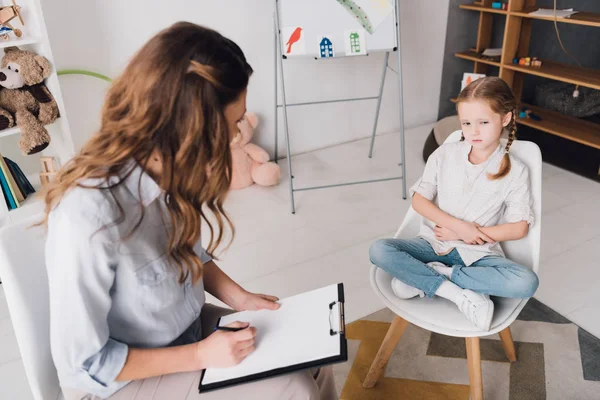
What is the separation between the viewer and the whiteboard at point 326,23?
94.9 inches

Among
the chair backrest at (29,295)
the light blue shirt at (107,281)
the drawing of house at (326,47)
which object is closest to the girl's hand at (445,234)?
the light blue shirt at (107,281)

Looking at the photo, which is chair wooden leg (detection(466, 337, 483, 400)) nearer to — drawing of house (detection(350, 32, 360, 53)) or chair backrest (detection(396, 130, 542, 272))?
chair backrest (detection(396, 130, 542, 272))

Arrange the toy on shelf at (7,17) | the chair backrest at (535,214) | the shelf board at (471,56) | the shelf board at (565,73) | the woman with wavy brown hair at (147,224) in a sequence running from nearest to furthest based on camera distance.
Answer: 1. the woman with wavy brown hair at (147,224)
2. the chair backrest at (535,214)
3. the toy on shelf at (7,17)
4. the shelf board at (565,73)
5. the shelf board at (471,56)

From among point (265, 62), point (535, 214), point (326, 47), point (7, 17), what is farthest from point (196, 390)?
point (265, 62)

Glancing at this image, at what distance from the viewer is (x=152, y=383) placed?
0.96m

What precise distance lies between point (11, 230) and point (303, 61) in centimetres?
230

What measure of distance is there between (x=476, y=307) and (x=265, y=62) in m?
2.02

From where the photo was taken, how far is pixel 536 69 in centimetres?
295

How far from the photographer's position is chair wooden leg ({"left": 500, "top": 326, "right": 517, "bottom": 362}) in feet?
5.13

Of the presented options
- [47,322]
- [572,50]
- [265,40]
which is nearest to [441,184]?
[47,322]

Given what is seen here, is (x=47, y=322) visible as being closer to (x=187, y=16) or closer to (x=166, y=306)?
(x=166, y=306)

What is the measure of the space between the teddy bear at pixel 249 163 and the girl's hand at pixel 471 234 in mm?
1478

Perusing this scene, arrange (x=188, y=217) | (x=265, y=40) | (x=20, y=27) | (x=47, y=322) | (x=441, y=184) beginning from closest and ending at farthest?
(x=188, y=217) → (x=47, y=322) → (x=441, y=184) → (x=20, y=27) → (x=265, y=40)

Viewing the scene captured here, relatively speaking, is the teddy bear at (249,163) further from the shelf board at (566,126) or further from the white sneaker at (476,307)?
the white sneaker at (476,307)
